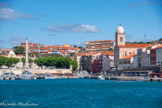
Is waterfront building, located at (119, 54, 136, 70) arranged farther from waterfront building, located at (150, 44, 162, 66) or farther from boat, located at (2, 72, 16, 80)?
boat, located at (2, 72, 16, 80)

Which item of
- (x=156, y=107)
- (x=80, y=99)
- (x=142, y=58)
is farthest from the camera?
(x=142, y=58)

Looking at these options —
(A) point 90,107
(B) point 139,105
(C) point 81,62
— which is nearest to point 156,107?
(B) point 139,105

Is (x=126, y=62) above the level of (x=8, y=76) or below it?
above

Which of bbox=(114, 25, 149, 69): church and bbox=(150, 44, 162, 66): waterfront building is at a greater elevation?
bbox=(114, 25, 149, 69): church

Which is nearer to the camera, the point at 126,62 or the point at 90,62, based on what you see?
the point at 126,62

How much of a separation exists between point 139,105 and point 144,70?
188ft

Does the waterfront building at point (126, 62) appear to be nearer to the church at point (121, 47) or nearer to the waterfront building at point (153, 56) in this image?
the church at point (121, 47)

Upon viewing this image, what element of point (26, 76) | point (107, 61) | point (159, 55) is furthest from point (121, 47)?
point (159, 55)

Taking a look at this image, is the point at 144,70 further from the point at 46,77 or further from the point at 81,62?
the point at 81,62

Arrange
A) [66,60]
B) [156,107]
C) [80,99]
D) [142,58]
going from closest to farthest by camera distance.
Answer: [156,107]
[80,99]
[142,58]
[66,60]

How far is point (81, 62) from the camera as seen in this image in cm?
17738

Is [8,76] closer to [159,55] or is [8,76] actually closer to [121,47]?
[121,47]

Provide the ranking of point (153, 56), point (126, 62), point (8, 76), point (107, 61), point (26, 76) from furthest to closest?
1. point (107, 61)
2. point (8, 76)
3. point (126, 62)
4. point (26, 76)
5. point (153, 56)

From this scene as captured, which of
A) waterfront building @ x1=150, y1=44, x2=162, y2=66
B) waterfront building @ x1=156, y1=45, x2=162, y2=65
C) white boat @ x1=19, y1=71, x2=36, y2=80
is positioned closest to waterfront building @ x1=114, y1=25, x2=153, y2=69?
waterfront building @ x1=150, y1=44, x2=162, y2=66
